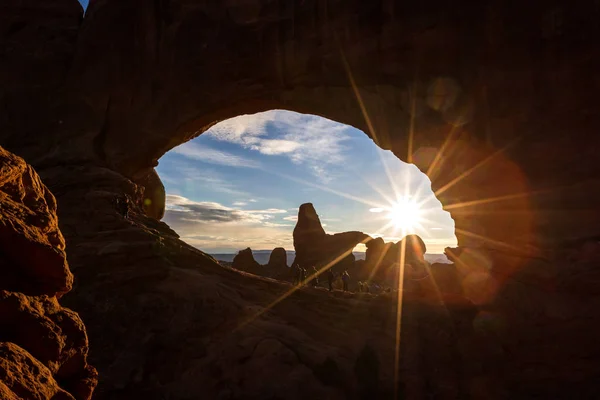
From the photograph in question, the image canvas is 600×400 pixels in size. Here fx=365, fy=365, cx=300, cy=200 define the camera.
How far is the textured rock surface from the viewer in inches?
562

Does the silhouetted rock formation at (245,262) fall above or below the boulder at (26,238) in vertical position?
above

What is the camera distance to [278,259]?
246ft

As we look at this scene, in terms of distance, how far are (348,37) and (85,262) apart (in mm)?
17729

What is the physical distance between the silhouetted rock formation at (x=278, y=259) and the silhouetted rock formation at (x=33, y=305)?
225 feet

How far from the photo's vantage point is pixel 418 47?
753 inches

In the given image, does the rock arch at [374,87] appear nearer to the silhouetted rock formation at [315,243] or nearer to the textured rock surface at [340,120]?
the textured rock surface at [340,120]

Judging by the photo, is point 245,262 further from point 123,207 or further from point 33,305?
point 33,305

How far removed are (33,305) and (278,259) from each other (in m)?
70.9

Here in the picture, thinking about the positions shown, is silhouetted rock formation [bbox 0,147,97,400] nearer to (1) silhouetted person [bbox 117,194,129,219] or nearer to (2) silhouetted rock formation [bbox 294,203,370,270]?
(1) silhouetted person [bbox 117,194,129,219]

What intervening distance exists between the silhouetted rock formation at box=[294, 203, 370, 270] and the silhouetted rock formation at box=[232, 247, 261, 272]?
8674 millimetres

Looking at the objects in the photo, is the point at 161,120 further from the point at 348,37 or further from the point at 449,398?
the point at 449,398

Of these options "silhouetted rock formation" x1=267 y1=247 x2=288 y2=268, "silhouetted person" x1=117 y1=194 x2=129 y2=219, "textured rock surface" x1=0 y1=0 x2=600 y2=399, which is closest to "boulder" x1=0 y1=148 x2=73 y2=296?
"textured rock surface" x1=0 y1=0 x2=600 y2=399

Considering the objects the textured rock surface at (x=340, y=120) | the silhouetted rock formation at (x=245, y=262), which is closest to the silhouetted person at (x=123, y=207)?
the textured rock surface at (x=340, y=120)

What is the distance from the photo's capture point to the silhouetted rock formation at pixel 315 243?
68.6 metres
